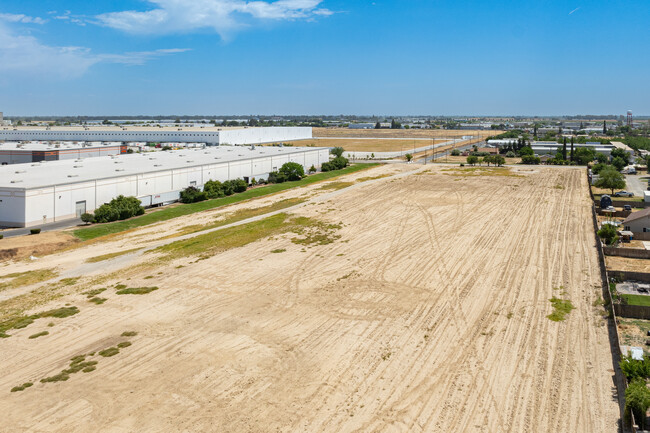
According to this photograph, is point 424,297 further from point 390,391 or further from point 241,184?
point 241,184

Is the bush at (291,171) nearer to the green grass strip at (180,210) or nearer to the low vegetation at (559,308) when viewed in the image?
the green grass strip at (180,210)

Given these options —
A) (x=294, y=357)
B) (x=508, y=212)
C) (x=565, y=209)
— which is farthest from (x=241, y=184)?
(x=294, y=357)

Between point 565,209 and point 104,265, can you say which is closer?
point 104,265

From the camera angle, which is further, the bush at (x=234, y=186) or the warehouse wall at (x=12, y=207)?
the bush at (x=234, y=186)

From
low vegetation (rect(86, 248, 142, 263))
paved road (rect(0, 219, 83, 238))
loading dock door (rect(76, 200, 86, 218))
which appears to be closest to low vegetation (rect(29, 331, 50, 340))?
low vegetation (rect(86, 248, 142, 263))

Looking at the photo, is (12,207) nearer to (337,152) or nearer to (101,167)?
(101,167)

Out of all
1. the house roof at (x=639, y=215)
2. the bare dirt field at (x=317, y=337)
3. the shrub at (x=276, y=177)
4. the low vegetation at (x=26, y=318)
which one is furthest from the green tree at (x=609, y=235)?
the shrub at (x=276, y=177)
